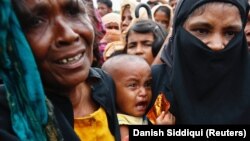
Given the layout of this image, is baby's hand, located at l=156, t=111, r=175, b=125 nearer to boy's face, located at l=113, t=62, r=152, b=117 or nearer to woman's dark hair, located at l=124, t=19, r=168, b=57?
boy's face, located at l=113, t=62, r=152, b=117

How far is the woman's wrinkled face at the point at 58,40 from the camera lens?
1.41m

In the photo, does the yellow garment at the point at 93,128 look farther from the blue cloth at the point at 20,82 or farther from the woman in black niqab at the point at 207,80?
the woman in black niqab at the point at 207,80

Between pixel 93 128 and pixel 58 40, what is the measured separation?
447 millimetres

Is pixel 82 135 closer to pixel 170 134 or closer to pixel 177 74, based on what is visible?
pixel 170 134

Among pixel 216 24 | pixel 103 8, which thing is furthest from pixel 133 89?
pixel 103 8

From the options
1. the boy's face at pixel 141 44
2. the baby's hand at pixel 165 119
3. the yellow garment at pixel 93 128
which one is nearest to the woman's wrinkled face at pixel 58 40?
the yellow garment at pixel 93 128

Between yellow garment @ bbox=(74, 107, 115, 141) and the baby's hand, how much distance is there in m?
0.39

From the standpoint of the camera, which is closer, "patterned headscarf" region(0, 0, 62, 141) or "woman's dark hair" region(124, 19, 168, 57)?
"patterned headscarf" region(0, 0, 62, 141)

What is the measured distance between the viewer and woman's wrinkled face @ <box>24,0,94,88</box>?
1.41 m

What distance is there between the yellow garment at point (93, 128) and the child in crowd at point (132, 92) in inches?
25.6

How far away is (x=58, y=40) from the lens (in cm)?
143

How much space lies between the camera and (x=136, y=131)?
1.93m

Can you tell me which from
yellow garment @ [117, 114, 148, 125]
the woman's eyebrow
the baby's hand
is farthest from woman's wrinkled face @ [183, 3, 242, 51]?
the woman's eyebrow

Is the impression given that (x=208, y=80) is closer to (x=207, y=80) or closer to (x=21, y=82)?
(x=207, y=80)
